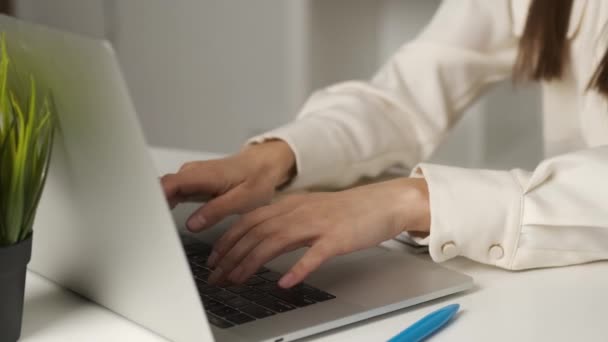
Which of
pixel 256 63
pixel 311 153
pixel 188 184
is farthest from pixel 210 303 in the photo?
pixel 256 63

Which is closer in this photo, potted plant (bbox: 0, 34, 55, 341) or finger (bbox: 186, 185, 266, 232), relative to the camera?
potted plant (bbox: 0, 34, 55, 341)

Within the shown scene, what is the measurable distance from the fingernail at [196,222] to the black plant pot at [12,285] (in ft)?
0.70

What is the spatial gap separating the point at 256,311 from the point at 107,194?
0.43ft

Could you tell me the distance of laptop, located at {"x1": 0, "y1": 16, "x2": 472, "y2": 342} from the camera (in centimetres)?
46

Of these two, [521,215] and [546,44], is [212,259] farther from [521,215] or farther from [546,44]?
[546,44]

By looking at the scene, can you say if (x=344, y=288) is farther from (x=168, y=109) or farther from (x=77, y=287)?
(x=168, y=109)

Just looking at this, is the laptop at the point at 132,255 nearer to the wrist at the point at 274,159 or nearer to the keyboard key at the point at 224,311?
the keyboard key at the point at 224,311

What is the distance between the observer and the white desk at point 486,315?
0.55 metres

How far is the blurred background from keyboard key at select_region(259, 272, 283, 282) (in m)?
1.41

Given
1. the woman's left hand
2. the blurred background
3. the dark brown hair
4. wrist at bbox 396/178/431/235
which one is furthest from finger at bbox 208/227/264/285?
the blurred background

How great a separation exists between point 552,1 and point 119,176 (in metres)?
Result: 0.66

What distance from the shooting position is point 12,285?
20.1 inches

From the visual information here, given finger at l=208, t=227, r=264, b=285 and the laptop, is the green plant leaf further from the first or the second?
finger at l=208, t=227, r=264, b=285

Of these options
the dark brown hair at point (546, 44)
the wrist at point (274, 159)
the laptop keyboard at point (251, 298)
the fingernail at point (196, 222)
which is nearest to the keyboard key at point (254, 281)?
the laptop keyboard at point (251, 298)
